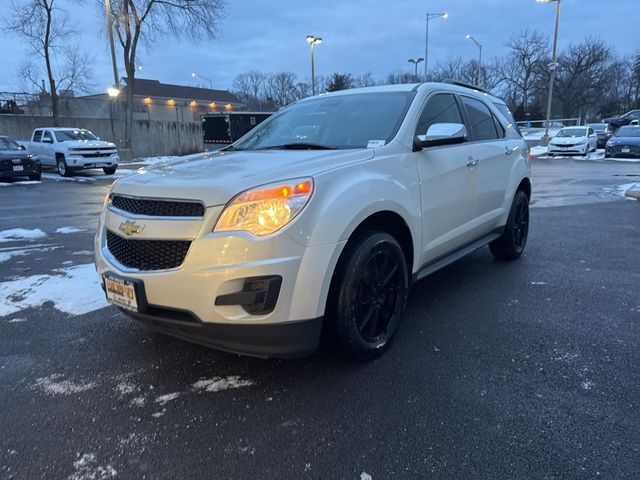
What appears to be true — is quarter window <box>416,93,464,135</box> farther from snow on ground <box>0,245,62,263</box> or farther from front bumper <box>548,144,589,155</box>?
front bumper <box>548,144,589,155</box>

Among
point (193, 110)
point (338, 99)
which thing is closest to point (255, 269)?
point (338, 99)

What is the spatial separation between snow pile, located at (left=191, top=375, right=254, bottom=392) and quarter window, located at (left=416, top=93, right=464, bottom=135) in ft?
7.15

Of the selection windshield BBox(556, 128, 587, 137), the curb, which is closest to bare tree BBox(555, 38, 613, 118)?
windshield BBox(556, 128, 587, 137)

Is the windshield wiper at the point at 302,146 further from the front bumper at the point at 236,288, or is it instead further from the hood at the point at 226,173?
the front bumper at the point at 236,288

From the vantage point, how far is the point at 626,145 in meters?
21.1

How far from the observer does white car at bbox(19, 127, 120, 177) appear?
18.1m

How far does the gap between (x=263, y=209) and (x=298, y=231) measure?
0.72ft

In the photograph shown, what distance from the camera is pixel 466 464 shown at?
212 cm

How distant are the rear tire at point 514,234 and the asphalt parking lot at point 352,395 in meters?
0.73

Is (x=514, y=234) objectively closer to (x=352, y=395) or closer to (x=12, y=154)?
(x=352, y=395)

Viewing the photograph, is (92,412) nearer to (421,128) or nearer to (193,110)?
(421,128)

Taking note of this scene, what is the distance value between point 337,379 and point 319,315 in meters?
0.52

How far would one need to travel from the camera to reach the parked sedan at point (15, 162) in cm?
1567

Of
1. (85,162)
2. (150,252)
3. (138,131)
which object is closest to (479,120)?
(150,252)
